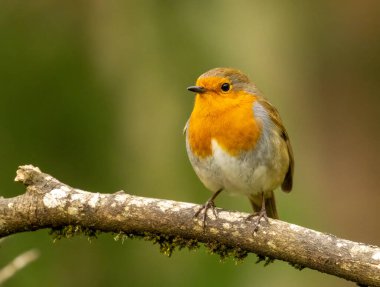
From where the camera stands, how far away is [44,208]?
4555mm

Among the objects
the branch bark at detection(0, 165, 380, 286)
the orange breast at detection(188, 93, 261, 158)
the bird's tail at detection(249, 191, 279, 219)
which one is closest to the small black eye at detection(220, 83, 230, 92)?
the orange breast at detection(188, 93, 261, 158)

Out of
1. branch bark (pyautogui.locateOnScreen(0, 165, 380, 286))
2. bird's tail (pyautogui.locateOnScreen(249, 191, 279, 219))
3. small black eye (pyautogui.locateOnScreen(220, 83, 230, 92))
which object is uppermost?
small black eye (pyautogui.locateOnScreen(220, 83, 230, 92))

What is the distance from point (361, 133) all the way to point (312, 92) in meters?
0.81

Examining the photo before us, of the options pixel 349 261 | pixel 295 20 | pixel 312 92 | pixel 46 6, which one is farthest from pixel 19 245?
pixel 312 92

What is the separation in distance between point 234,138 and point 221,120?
143 millimetres

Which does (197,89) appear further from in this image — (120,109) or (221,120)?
(120,109)

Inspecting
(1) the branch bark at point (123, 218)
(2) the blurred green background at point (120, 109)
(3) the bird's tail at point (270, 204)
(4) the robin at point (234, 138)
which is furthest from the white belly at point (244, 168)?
(1) the branch bark at point (123, 218)

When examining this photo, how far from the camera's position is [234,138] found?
5.37 metres

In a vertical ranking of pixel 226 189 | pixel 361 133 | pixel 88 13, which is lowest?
pixel 361 133

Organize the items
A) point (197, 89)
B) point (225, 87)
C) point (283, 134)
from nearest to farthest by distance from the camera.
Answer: point (197, 89) → point (225, 87) → point (283, 134)

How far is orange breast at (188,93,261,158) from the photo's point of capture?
5367 millimetres

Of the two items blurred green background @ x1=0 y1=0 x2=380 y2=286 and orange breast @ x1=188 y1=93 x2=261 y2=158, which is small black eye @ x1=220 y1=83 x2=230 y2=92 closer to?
orange breast @ x1=188 y1=93 x2=261 y2=158

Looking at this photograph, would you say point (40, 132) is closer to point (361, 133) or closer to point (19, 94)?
point (19, 94)

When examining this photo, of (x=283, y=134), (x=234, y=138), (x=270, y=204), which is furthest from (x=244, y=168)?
(x=270, y=204)
